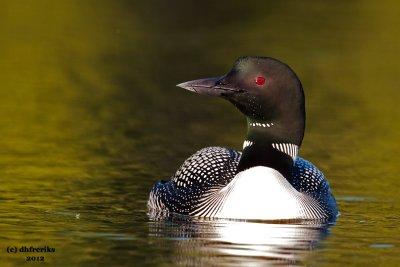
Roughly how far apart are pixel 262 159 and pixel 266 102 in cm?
42

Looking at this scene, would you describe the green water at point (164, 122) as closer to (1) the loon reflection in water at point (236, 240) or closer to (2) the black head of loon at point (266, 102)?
(1) the loon reflection in water at point (236, 240)

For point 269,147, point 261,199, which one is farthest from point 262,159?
point 261,199

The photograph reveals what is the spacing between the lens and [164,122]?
1680cm

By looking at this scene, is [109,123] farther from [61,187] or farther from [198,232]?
[198,232]

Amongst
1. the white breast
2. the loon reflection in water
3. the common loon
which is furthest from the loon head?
the loon reflection in water

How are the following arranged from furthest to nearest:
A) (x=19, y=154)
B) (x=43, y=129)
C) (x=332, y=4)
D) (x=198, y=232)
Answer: (x=332, y=4) < (x=43, y=129) < (x=19, y=154) < (x=198, y=232)

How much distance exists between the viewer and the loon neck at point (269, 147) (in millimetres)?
11195

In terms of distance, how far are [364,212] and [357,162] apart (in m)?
2.66

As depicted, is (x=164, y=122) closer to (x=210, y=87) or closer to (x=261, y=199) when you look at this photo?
(x=210, y=87)

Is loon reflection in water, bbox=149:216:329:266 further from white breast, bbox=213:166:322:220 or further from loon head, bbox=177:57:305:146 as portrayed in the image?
loon head, bbox=177:57:305:146

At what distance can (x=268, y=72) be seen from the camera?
11.1 meters

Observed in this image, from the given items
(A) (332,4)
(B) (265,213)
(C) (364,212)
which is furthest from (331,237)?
(A) (332,4)

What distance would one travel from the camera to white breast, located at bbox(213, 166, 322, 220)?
35.8 ft

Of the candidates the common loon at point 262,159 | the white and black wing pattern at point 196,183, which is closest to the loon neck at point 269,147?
the common loon at point 262,159
